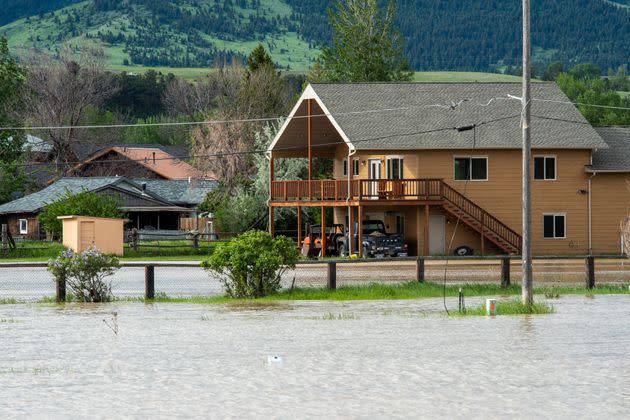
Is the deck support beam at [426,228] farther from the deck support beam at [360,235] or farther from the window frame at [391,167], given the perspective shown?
the deck support beam at [360,235]

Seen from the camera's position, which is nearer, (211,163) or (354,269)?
(354,269)

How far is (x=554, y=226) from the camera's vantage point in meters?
60.8

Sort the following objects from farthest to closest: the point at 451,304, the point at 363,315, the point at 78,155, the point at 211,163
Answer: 1. the point at 78,155
2. the point at 211,163
3. the point at 451,304
4. the point at 363,315

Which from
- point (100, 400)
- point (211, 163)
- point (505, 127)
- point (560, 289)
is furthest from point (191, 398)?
point (211, 163)

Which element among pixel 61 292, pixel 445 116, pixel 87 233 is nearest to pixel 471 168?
pixel 445 116

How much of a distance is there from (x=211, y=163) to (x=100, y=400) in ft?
231

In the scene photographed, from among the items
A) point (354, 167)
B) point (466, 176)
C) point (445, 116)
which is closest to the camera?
point (466, 176)

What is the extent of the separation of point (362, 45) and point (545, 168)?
1430 inches

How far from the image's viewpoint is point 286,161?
79.7 meters

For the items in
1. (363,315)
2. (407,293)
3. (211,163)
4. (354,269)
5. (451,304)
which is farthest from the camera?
(211,163)

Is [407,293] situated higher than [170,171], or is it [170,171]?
[170,171]

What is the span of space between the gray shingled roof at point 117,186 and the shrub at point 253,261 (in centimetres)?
4729

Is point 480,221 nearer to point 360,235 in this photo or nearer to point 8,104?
point 360,235

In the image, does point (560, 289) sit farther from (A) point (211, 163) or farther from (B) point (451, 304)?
(A) point (211, 163)
